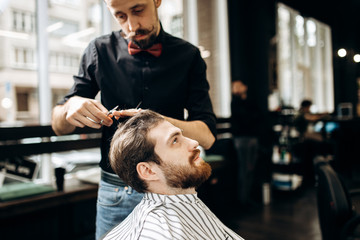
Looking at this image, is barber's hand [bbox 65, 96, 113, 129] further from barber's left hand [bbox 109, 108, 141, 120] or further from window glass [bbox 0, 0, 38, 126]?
window glass [bbox 0, 0, 38, 126]

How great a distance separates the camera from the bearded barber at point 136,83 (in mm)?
1117

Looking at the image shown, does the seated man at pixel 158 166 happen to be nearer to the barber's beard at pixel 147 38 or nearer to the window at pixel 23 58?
the barber's beard at pixel 147 38

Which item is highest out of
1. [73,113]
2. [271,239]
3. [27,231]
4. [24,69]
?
[24,69]

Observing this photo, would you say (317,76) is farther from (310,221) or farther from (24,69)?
(24,69)

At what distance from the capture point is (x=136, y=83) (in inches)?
45.6

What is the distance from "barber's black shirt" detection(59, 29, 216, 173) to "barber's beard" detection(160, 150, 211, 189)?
19cm

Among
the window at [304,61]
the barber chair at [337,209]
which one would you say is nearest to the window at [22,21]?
the barber chair at [337,209]

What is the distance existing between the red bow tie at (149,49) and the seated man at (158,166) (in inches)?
9.8

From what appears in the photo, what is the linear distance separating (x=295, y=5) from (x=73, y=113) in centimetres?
690

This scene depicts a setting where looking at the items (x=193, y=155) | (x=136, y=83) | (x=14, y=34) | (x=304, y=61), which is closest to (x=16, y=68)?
(x=14, y=34)

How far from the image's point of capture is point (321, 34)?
818 cm

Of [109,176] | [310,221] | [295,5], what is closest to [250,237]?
[310,221]

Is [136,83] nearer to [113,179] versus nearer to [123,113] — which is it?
[123,113]

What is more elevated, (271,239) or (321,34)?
(321,34)
